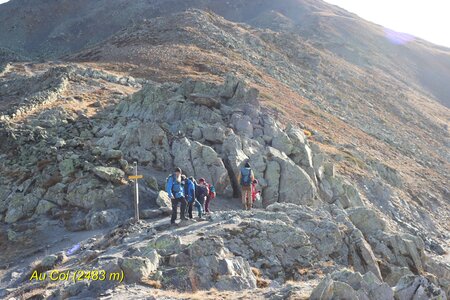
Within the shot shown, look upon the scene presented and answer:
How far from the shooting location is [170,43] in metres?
59.3

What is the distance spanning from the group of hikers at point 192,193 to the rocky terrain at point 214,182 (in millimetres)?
748

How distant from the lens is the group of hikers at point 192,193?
51.0 ft

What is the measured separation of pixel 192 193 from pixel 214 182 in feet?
18.6

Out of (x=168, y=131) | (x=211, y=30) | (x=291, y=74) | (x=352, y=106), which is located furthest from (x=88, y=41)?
(x=168, y=131)

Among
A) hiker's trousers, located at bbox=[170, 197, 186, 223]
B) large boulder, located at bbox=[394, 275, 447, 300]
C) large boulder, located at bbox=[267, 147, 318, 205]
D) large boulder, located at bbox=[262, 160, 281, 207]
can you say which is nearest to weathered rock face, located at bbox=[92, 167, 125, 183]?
hiker's trousers, located at bbox=[170, 197, 186, 223]

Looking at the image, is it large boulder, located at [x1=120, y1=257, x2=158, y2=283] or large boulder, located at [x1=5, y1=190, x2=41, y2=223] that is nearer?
large boulder, located at [x1=120, y1=257, x2=158, y2=283]

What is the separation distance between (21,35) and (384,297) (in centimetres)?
11880

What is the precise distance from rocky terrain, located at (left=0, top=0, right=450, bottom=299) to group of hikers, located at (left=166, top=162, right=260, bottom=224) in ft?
2.45

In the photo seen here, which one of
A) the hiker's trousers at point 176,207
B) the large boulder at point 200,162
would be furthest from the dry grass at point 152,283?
the large boulder at point 200,162

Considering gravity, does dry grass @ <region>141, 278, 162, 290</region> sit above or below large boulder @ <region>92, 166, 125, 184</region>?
above

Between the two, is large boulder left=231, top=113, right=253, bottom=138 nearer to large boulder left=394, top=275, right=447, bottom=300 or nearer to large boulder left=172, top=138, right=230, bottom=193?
large boulder left=172, top=138, right=230, bottom=193

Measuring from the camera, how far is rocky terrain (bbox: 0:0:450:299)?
12.2 meters

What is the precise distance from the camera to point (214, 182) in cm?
2180

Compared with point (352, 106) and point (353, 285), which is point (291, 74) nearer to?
point (352, 106)
